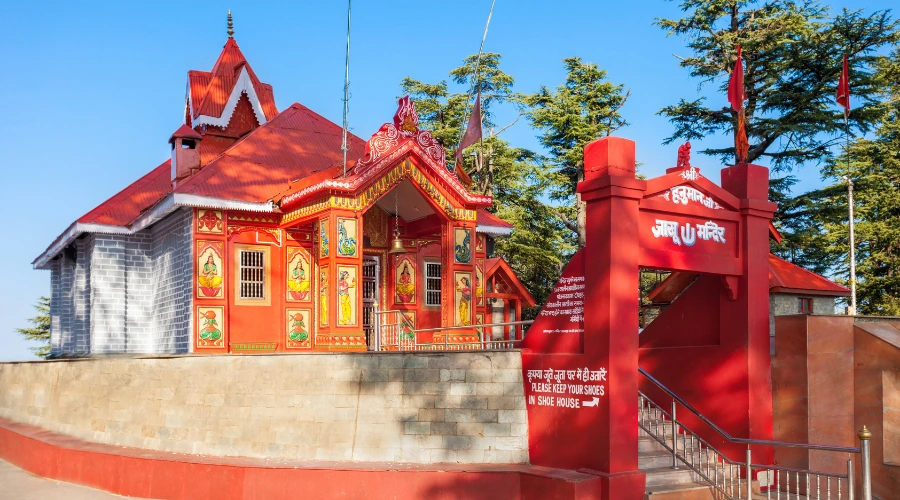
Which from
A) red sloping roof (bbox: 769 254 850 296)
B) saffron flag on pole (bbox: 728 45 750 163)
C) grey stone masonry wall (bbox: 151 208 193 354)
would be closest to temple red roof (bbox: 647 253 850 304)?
red sloping roof (bbox: 769 254 850 296)

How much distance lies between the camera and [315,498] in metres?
12.3

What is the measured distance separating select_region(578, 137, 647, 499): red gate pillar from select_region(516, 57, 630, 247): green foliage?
69.5 feet

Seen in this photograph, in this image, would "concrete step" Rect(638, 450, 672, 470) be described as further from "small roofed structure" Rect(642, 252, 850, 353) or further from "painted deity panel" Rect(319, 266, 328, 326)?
"small roofed structure" Rect(642, 252, 850, 353)

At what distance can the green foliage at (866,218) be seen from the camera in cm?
2734

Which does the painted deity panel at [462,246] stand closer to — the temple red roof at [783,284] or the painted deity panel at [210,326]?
the temple red roof at [783,284]

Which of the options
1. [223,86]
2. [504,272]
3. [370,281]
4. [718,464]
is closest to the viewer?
[718,464]

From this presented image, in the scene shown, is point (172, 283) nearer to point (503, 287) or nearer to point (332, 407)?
point (332, 407)

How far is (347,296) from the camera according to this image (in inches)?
645

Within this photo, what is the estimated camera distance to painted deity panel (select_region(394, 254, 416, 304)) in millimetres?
19281

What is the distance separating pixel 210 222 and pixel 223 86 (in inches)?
258

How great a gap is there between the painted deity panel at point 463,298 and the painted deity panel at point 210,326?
482 centimetres

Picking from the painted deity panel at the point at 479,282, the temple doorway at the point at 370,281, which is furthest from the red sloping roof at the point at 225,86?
the painted deity panel at the point at 479,282

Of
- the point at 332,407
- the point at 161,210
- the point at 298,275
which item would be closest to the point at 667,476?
the point at 332,407

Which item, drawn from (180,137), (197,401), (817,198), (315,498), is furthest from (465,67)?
(315,498)
